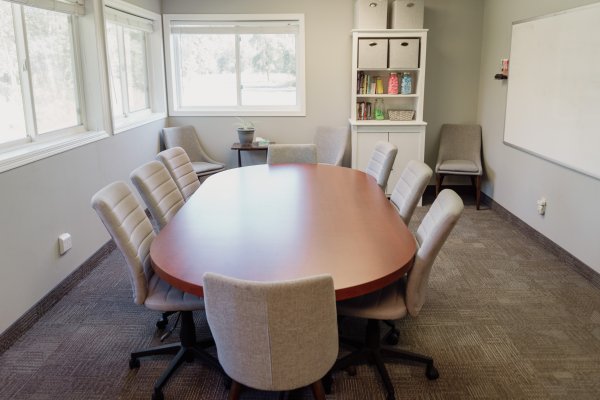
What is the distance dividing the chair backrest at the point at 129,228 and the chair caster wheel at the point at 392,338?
131 centimetres

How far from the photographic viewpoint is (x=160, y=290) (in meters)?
2.37

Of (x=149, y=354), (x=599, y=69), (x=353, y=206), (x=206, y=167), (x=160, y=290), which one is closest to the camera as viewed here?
(x=160, y=290)

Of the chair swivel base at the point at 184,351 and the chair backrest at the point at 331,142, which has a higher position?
the chair backrest at the point at 331,142

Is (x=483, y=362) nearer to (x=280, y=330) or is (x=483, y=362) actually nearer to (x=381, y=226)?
(x=381, y=226)

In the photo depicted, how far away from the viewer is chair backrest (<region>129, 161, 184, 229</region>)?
9.09ft

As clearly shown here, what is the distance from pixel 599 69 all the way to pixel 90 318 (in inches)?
144

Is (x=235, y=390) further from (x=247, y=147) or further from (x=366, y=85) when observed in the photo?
(x=366, y=85)

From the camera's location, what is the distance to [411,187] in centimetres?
291

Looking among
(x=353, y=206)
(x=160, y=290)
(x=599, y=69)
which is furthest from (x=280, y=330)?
(x=599, y=69)

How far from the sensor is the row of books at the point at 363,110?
5.63 meters

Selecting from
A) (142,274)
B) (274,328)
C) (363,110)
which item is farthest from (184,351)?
(363,110)

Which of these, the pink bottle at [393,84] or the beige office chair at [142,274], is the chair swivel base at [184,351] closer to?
the beige office chair at [142,274]

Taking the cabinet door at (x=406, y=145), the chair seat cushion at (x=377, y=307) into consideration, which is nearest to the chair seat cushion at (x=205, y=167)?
the cabinet door at (x=406, y=145)

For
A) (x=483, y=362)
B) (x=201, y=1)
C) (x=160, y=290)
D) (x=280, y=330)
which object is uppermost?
(x=201, y=1)
